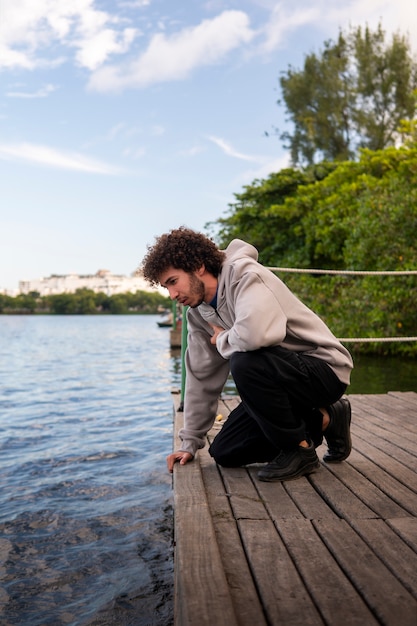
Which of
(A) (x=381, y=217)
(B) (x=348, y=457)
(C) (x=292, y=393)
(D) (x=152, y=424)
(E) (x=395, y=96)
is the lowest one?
(D) (x=152, y=424)

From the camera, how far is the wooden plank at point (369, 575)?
5.43 feet

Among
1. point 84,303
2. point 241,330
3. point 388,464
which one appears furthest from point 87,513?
point 84,303

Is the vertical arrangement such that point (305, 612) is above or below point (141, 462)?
above

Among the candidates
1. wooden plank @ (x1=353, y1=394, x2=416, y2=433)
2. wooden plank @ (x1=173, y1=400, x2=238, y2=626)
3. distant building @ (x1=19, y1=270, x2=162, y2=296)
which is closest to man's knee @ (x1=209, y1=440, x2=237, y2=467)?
wooden plank @ (x1=173, y1=400, x2=238, y2=626)

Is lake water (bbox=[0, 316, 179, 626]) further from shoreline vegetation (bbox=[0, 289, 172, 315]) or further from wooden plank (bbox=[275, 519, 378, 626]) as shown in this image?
shoreline vegetation (bbox=[0, 289, 172, 315])

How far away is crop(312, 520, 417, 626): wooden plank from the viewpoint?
1.65 meters

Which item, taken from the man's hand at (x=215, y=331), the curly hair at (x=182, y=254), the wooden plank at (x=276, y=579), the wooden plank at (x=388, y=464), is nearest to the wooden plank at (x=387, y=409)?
the wooden plank at (x=388, y=464)

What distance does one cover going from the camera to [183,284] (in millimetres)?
2863

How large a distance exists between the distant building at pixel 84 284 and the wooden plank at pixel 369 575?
132764mm

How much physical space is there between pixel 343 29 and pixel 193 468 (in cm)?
3904

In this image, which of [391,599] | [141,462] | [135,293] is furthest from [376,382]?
[135,293]

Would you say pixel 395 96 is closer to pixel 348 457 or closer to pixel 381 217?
pixel 381 217

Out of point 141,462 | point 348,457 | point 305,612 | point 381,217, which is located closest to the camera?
point 305,612

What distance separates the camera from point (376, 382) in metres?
10.8
